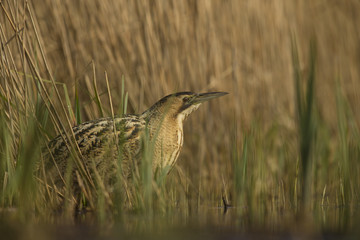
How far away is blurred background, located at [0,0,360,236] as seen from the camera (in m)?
3.99

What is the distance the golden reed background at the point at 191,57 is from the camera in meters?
4.09

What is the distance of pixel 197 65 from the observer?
14.5ft

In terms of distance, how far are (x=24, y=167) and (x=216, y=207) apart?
135 centimetres

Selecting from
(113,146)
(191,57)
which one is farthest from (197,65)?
(113,146)

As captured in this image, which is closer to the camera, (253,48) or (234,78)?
(234,78)

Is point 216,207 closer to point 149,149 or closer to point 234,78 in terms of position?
point 149,149

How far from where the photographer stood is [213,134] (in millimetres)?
4531

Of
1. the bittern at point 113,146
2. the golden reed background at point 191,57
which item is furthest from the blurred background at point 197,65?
the bittern at point 113,146

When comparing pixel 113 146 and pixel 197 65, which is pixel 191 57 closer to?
pixel 197 65

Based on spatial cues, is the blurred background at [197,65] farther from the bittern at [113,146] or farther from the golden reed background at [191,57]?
the bittern at [113,146]

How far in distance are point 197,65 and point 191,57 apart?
83 millimetres

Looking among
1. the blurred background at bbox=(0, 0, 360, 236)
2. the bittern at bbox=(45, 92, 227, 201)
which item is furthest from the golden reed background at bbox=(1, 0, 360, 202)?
the bittern at bbox=(45, 92, 227, 201)

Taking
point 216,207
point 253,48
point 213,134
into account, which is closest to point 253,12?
point 253,48

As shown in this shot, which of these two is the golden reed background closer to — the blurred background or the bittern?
the blurred background
